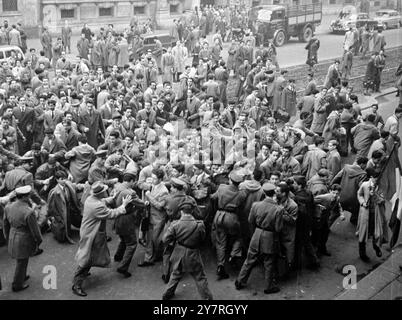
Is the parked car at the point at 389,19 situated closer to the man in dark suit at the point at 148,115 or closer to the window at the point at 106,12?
the window at the point at 106,12

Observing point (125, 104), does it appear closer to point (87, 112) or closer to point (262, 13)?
point (87, 112)

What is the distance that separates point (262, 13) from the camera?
27234 mm

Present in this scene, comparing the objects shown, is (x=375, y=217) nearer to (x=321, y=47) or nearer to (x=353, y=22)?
(x=321, y=47)

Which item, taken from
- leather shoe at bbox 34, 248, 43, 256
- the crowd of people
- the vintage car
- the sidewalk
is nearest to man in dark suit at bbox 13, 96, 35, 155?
the crowd of people

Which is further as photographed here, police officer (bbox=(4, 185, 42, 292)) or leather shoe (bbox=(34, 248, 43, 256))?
leather shoe (bbox=(34, 248, 43, 256))

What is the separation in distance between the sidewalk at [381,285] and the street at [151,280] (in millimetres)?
182

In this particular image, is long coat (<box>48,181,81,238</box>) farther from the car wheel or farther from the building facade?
the building facade

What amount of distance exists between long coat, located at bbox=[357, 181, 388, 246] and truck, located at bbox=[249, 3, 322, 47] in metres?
19.4

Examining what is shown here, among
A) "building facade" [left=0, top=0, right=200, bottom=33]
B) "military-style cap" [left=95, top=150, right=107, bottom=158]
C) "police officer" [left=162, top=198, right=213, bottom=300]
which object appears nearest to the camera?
"police officer" [left=162, top=198, right=213, bottom=300]

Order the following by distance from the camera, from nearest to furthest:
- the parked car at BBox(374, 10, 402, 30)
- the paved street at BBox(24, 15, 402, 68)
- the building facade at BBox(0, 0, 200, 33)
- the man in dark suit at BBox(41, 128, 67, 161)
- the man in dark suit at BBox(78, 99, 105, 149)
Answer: the man in dark suit at BBox(41, 128, 67, 161) → the man in dark suit at BBox(78, 99, 105, 149) → the paved street at BBox(24, 15, 402, 68) → the building facade at BBox(0, 0, 200, 33) → the parked car at BBox(374, 10, 402, 30)

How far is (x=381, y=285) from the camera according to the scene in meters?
8.45

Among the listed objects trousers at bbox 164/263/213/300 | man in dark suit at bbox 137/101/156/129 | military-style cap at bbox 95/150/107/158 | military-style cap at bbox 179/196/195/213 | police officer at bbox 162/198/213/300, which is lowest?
trousers at bbox 164/263/213/300

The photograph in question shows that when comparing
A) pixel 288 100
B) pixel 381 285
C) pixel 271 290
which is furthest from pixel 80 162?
pixel 288 100

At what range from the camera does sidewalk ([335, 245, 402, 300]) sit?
8.15m
